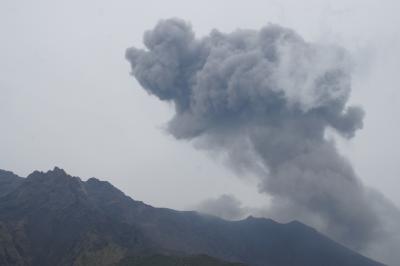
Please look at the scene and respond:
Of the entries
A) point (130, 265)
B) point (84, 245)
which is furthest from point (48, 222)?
point (130, 265)

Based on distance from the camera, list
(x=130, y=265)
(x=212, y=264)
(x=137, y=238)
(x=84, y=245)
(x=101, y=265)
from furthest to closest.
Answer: (x=137, y=238)
(x=84, y=245)
(x=101, y=265)
(x=130, y=265)
(x=212, y=264)

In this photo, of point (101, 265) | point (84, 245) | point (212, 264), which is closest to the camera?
point (212, 264)

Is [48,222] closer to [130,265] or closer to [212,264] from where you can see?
[130,265]

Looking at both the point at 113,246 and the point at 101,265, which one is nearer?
the point at 101,265

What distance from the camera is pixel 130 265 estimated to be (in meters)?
148

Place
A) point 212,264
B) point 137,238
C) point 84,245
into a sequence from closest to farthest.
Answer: point 212,264, point 84,245, point 137,238

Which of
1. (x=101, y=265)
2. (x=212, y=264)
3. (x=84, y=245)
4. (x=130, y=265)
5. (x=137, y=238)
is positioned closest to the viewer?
(x=212, y=264)

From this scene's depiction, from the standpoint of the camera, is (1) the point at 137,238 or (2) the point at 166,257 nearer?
(2) the point at 166,257

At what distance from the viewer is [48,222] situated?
630 ft

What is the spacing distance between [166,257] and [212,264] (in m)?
13.7

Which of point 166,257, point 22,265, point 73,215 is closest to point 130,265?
point 166,257

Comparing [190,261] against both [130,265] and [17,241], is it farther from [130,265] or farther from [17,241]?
[17,241]

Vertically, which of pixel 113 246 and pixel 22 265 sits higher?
pixel 113 246

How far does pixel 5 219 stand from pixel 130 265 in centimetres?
6143
